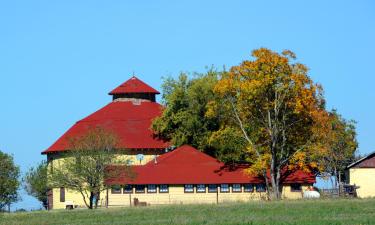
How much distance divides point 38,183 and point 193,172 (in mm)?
23754

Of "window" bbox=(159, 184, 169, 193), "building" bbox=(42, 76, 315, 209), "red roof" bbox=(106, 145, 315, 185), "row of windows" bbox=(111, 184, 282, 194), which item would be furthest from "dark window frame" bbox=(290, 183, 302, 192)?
"window" bbox=(159, 184, 169, 193)

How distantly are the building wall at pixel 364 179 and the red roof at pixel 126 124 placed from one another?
22085mm

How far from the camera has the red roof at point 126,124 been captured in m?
103

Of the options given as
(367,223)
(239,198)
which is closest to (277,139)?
(239,198)

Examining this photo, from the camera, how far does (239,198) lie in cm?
9119

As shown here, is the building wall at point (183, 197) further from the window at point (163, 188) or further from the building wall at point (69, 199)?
the building wall at point (69, 199)

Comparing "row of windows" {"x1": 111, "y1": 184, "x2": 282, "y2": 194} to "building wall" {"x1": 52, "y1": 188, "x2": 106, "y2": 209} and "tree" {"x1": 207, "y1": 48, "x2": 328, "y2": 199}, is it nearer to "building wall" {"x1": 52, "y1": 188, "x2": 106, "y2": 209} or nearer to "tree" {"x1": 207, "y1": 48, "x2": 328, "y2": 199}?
"tree" {"x1": 207, "y1": 48, "x2": 328, "y2": 199}

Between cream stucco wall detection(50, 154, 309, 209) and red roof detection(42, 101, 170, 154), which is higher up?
red roof detection(42, 101, 170, 154)

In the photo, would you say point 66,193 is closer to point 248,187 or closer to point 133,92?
point 133,92

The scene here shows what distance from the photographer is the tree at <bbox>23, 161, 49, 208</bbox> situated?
357 feet

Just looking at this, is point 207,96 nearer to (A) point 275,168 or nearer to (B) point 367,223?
(A) point 275,168

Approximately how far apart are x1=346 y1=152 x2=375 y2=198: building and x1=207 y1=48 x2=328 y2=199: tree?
3.98 metres

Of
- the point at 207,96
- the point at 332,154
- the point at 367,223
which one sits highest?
the point at 207,96

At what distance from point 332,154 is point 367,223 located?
188 feet
